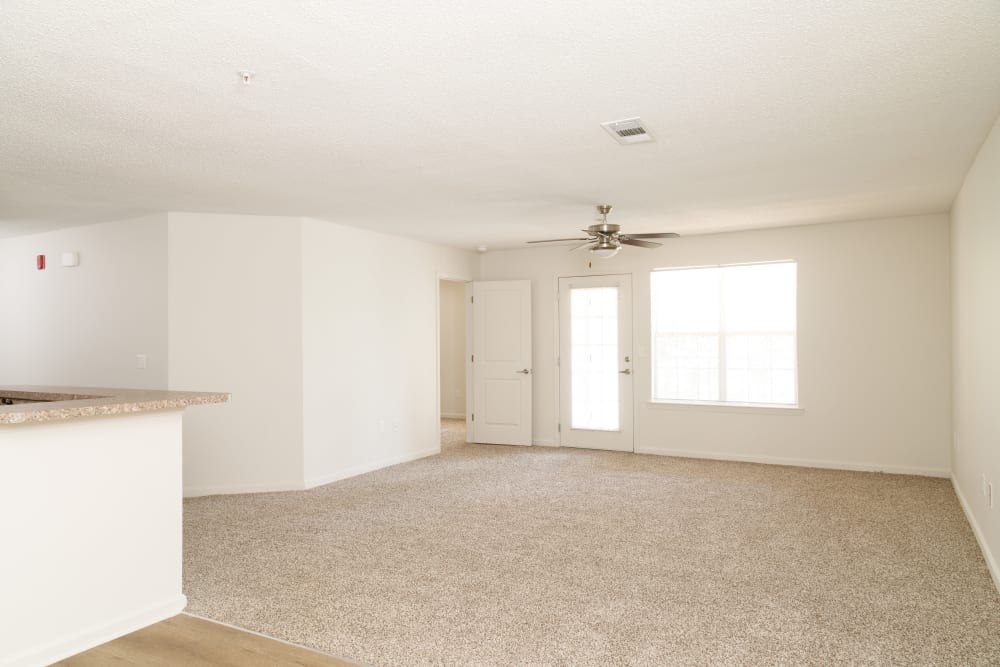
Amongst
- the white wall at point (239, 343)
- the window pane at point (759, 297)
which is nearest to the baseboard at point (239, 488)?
the white wall at point (239, 343)

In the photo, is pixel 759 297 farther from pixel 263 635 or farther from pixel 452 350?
pixel 263 635

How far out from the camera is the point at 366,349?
21.5ft

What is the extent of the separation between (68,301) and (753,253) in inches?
263

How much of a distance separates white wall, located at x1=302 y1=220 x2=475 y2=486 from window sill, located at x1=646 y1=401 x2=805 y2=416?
2.57 meters

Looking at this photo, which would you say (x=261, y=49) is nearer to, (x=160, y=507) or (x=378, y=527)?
(x=160, y=507)

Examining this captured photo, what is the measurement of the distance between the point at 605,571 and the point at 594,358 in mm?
4139

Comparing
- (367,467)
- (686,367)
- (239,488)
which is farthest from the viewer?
(686,367)

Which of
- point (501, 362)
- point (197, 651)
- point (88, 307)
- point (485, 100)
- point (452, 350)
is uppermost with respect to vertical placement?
point (485, 100)

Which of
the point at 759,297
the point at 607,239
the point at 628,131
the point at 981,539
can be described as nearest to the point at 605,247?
the point at 607,239

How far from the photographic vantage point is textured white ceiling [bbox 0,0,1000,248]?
7.43 ft

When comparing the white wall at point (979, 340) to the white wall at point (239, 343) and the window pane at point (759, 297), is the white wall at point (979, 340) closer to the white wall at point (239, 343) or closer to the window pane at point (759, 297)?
the window pane at point (759, 297)

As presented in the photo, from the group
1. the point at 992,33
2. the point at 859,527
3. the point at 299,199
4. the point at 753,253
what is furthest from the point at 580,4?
the point at 753,253

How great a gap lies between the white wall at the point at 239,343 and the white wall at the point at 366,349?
147 mm

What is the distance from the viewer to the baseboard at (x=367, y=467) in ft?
19.4
